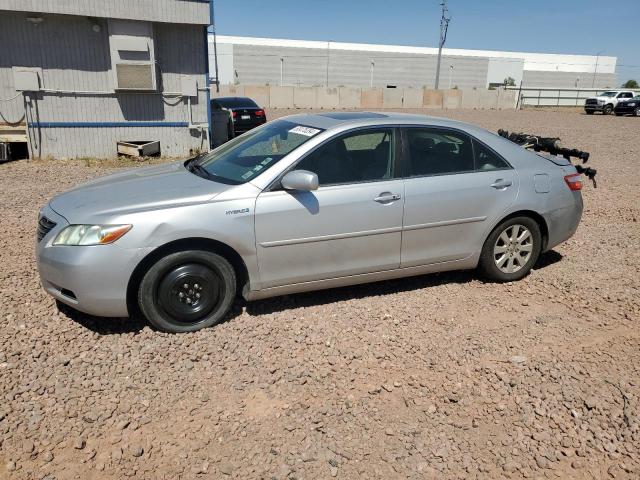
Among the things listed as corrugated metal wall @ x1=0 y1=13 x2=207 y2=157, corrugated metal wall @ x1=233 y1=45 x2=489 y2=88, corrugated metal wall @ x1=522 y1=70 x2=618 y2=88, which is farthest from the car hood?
corrugated metal wall @ x1=522 y1=70 x2=618 y2=88

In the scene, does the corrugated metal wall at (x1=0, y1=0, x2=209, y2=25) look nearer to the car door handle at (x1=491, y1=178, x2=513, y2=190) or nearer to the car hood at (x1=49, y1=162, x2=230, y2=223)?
the car hood at (x1=49, y1=162, x2=230, y2=223)

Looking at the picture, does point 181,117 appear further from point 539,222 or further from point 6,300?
point 539,222

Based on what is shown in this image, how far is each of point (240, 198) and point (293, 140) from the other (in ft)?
2.66

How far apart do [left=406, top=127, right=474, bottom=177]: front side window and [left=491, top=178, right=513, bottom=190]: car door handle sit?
25 centimetres

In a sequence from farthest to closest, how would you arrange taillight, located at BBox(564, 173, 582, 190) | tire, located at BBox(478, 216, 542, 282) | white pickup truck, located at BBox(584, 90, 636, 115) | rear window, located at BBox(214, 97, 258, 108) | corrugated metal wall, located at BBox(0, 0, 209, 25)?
white pickup truck, located at BBox(584, 90, 636, 115) → rear window, located at BBox(214, 97, 258, 108) → corrugated metal wall, located at BBox(0, 0, 209, 25) → taillight, located at BBox(564, 173, 582, 190) → tire, located at BBox(478, 216, 542, 282)

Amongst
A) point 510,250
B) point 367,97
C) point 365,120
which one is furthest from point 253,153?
point 367,97

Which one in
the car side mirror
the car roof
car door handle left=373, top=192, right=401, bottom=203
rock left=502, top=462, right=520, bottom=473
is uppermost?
the car roof

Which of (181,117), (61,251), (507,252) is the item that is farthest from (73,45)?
(507,252)

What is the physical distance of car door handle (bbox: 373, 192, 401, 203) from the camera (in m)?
4.43

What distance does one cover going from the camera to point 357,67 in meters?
65.1

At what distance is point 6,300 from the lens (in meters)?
4.58

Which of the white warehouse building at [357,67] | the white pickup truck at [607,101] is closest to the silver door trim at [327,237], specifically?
the white pickup truck at [607,101]

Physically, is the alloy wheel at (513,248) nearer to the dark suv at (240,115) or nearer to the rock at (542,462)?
the rock at (542,462)

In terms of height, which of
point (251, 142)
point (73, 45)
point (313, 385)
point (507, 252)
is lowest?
point (313, 385)
